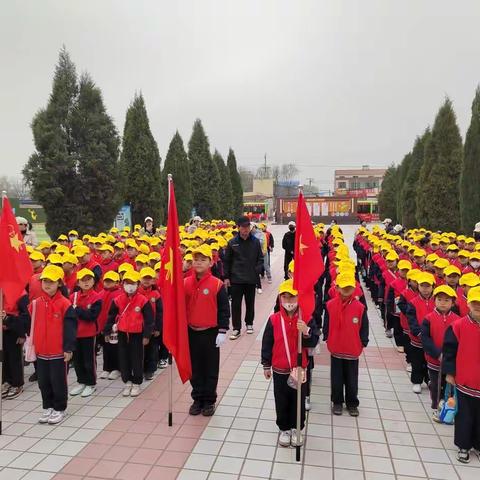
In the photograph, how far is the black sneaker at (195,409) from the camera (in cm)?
521

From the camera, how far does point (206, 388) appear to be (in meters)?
5.27

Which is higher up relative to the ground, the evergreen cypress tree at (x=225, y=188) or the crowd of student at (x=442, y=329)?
the evergreen cypress tree at (x=225, y=188)

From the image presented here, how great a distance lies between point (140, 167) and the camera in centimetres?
1930

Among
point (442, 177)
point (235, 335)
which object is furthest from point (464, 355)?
point (442, 177)

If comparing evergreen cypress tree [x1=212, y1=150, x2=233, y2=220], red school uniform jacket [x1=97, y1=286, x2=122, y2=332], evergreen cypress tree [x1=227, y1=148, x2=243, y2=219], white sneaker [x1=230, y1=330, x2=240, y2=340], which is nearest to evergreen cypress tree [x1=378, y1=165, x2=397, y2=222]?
evergreen cypress tree [x1=227, y1=148, x2=243, y2=219]

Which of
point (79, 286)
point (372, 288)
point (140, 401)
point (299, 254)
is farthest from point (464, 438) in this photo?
point (372, 288)

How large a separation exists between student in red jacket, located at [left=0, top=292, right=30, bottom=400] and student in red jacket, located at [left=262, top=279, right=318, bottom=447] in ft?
10.5

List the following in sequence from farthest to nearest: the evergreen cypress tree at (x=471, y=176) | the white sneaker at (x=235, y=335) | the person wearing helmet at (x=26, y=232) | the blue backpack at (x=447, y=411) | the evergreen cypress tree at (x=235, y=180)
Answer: the evergreen cypress tree at (x=235, y=180) → the evergreen cypress tree at (x=471, y=176) → the person wearing helmet at (x=26, y=232) → the white sneaker at (x=235, y=335) → the blue backpack at (x=447, y=411)

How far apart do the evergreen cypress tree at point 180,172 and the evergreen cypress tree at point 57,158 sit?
876 centimetres

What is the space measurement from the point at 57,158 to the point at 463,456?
44.8 feet

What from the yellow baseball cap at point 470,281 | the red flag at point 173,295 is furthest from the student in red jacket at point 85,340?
the yellow baseball cap at point 470,281

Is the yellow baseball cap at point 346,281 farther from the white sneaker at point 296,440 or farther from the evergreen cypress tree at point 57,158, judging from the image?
the evergreen cypress tree at point 57,158

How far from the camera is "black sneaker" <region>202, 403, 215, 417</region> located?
5168mm

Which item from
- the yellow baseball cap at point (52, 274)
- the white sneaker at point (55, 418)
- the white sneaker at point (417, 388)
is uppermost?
the yellow baseball cap at point (52, 274)
